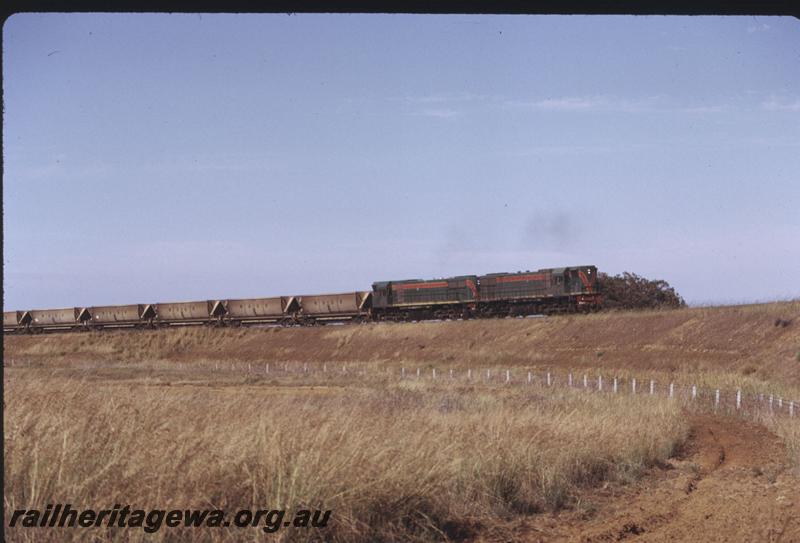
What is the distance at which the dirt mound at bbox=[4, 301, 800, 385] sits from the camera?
114 ft

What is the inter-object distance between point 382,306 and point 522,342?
14.0 metres

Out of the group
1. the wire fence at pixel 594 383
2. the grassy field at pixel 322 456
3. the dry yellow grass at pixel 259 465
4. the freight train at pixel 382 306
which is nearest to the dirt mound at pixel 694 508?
the grassy field at pixel 322 456

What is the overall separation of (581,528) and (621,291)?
53304 mm

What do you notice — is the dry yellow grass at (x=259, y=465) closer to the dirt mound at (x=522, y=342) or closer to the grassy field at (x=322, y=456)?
the grassy field at (x=322, y=456)

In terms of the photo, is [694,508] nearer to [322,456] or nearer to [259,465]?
[322,456]

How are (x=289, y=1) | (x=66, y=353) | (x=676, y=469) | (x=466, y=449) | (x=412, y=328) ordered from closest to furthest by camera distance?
(x=289, y=1), (x=466, y=449), (x=676, y=469), (x=412, y=328), (x=66, y=353)

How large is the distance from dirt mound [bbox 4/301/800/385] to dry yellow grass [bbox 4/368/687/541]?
2203 centimetres

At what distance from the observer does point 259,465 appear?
755cm

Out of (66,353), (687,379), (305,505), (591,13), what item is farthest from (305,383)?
(66,353)

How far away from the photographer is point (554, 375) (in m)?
36.0

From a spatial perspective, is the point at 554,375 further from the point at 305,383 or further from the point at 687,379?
the point at 305,383

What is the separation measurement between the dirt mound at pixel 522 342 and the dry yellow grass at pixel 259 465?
2203 centimetres

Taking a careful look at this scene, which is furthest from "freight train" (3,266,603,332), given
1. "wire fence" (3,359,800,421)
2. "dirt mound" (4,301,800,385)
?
"wire fence" (3,359,800,421)

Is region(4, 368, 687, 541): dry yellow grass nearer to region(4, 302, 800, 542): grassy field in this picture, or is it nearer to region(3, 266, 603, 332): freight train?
region(4, 302, 800, 542): grassy field
